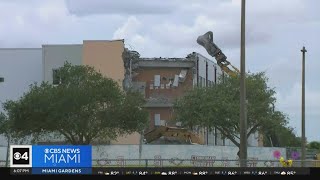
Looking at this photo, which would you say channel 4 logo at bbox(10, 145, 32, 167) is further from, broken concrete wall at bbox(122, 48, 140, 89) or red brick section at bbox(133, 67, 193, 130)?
red brick section at bbox(133, 67, 193, 130)

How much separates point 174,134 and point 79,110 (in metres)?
26.0

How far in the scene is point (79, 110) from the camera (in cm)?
4212

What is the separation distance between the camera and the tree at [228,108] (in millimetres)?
52594

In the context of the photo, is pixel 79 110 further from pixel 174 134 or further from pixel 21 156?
pixel 174 134

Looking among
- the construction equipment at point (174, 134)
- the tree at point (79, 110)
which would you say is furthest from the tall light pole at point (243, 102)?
the construction equipment at point (174, 134)

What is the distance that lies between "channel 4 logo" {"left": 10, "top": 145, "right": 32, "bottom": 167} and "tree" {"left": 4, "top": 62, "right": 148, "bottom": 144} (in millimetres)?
23423

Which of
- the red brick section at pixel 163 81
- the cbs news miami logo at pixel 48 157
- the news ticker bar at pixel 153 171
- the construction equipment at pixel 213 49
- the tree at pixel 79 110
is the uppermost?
the construction equipment at pixel 213 49

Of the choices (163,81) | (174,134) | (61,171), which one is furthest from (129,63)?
(61,171)

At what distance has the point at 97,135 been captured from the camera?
43.5 metres

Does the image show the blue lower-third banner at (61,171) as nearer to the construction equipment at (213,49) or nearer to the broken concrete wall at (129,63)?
the construction equipment at (213,49)

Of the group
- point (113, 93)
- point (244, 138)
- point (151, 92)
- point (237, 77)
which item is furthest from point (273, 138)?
point (244, 138)

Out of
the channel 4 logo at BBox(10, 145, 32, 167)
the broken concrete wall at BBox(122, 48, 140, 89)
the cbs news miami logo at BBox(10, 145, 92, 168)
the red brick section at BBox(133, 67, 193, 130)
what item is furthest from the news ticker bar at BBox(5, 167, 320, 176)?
the red brick section at BBox(133, 67, 193, 130)

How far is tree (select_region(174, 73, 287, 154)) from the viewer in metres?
52.6

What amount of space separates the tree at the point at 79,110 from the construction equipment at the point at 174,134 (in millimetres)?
22173
